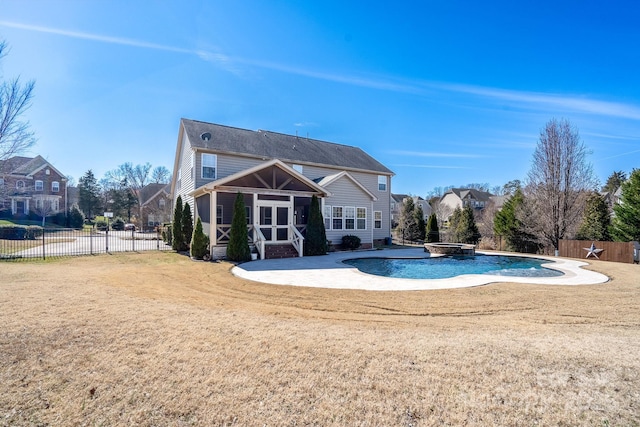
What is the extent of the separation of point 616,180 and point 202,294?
222 ft

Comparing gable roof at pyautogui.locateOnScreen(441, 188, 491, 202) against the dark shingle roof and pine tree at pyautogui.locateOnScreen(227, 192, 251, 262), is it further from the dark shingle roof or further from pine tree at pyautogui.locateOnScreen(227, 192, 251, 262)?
pine tree at pyautogui.locateOnScreen(227, 192, 251, 262)

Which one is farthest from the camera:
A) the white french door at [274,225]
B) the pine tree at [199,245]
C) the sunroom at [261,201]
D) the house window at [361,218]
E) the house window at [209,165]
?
the house window at [361,218]

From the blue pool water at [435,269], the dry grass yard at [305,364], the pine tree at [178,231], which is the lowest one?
the blue pool water at [435,269]

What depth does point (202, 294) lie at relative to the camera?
316 inches

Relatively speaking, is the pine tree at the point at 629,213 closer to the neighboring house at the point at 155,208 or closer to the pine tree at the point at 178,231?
the pine tree at the point at 178,231

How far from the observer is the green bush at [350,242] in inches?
822

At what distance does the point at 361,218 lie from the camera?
22359 mm

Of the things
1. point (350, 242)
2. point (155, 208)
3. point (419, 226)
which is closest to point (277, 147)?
point (350, 242)

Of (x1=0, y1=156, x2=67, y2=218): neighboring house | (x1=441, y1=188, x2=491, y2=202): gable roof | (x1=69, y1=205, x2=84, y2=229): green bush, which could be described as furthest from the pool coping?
(x1=441, y1=188, x2=491, y2=202): gable roof

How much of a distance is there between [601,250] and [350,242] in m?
13.5

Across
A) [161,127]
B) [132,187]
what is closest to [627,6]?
[161,127]

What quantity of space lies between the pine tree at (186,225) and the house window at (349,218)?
989 centimetres

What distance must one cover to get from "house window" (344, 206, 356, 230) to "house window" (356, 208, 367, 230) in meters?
0.30

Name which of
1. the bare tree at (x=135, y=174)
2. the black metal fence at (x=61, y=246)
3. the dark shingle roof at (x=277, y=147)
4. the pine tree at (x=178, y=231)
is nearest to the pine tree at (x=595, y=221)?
the dark shingle roof at (x=277, y=147)
